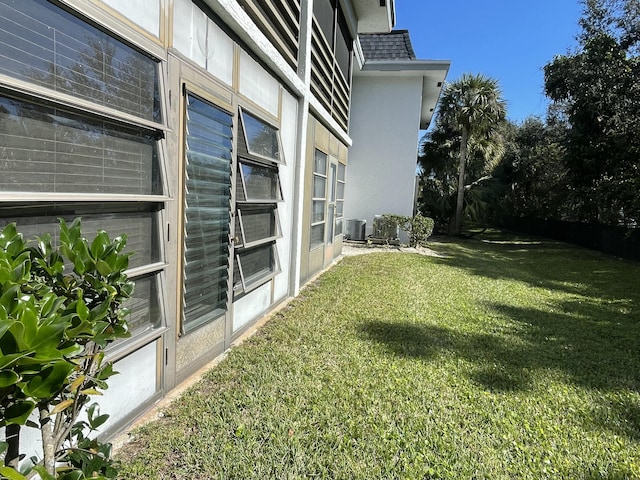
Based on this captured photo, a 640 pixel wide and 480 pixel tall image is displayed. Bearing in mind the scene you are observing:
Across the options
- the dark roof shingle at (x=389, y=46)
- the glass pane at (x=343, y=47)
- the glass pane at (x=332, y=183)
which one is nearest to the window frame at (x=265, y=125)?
the glass pane at (x=332, y=183)

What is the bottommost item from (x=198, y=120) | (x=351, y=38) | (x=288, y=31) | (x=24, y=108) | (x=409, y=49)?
(x=24, y=108)

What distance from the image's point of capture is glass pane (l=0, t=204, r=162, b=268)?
1.67 metres

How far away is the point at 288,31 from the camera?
4.90 metres

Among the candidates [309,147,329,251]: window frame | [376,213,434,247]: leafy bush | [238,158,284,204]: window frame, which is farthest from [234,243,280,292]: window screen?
[376,213,434,247]: leafy bush

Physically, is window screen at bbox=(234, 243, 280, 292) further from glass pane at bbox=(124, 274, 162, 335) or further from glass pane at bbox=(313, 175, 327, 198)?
glass pane at bbox=(313, 175, 327, 198)

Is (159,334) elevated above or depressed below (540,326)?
above

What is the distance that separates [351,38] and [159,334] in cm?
899

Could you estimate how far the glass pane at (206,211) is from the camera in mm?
2936

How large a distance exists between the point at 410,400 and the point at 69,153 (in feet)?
9.47

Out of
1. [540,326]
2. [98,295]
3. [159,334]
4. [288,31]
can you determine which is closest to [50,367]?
[98,295]

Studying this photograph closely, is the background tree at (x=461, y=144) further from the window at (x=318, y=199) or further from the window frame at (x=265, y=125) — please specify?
the window frame at (x=265, y=125)

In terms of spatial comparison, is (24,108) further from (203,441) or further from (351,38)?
(351,38)

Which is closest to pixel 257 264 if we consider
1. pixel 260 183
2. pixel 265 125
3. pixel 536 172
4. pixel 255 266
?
pixel 255 266

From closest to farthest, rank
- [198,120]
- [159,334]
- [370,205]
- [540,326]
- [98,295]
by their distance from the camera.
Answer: [98,295], [159,334], [198,120], [540,326], [370,205]
